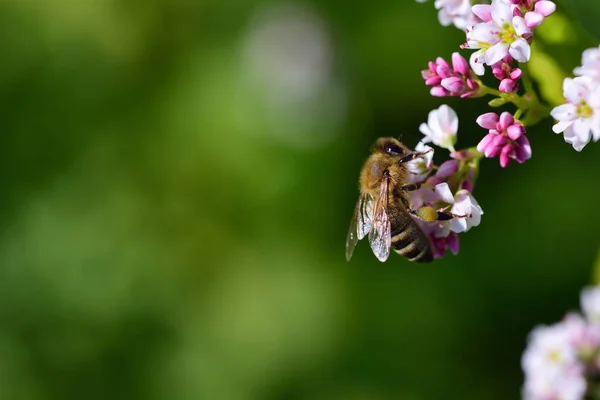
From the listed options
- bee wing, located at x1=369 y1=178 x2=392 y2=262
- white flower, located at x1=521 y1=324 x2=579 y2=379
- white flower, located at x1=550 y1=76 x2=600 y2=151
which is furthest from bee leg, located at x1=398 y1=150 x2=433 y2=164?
white flower, located at x1=521 y1=324 x2=579 y2=379

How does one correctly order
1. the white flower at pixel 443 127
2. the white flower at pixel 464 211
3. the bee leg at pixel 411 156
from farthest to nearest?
the bee leg at pixel 411 156, the white flower at pixel 443 127, the white flower at pixel 464 211

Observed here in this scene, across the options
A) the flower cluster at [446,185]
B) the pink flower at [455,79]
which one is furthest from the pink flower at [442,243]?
the pink flower at [455,79]

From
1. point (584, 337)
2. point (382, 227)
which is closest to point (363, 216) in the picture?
point (382, 227)

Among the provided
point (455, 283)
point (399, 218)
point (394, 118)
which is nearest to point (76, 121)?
point (394, 118)

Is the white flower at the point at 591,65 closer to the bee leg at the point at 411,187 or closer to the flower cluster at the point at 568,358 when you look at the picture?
the bee leg at the point at 411,187

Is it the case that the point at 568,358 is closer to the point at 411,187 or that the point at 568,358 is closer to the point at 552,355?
the point at 552,355
